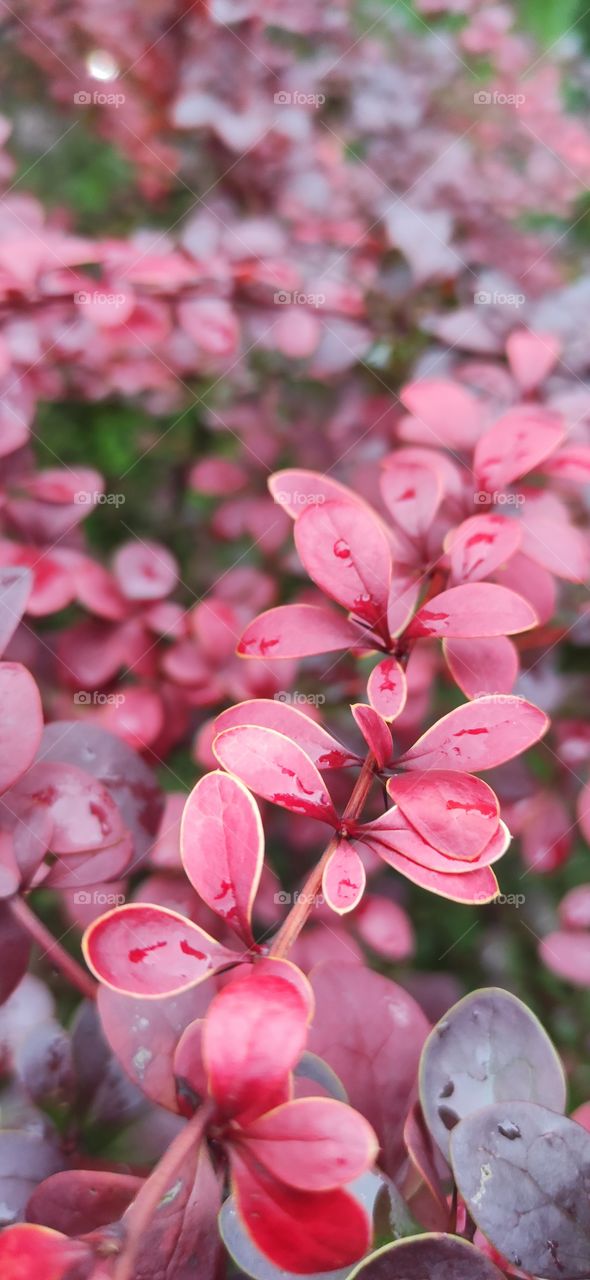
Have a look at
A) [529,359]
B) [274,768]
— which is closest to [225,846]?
[274,768]

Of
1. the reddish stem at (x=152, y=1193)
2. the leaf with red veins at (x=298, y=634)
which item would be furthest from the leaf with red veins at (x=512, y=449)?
the reddish stem at (x=152, y=1193)

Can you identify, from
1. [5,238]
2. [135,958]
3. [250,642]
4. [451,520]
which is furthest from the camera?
[5,238]

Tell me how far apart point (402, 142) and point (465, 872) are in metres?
0.76

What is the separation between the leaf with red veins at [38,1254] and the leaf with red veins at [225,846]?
12cm

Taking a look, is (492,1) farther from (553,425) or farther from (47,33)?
(553,425)

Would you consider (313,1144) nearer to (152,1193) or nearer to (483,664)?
(152,1193)

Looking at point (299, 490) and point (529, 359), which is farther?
point (529, 359)

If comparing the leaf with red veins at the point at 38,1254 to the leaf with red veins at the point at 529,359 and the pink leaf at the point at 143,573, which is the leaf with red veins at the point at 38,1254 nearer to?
the pink leaf at the point at 143,573

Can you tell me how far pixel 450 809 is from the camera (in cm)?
37

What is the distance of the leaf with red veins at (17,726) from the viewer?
428 millimetres

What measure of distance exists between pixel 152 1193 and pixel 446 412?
472 millimetres

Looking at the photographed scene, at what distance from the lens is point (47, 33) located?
0.93 m

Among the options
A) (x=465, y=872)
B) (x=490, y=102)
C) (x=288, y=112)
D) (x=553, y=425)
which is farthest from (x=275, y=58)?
(x=465, y=872)

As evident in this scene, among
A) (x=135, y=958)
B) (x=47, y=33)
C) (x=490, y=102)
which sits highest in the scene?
(x=490, y=102)
